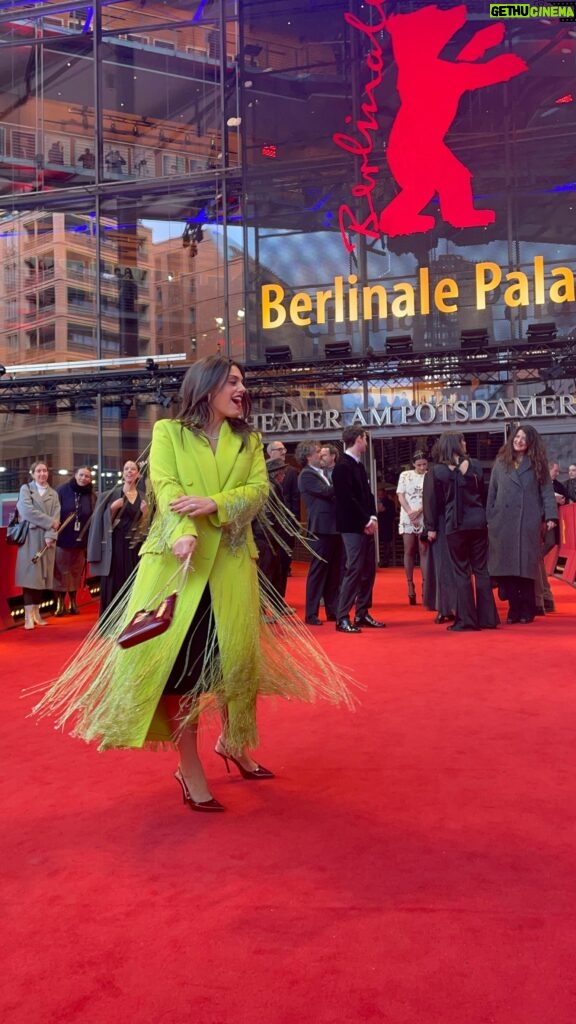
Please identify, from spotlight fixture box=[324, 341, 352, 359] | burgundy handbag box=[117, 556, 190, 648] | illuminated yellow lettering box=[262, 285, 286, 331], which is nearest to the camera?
burgundy handbag box=[117, 556, 190, 648]

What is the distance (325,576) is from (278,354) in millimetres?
7224

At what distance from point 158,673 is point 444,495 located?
486 centimetres

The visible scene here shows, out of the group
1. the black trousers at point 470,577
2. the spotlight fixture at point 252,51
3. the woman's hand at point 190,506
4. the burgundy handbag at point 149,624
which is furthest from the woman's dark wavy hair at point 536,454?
the spotlight fixture at point 252,51

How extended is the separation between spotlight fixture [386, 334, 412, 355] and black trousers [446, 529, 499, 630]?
286 inches

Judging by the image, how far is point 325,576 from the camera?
764 cm

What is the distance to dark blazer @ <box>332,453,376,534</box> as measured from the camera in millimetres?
6961

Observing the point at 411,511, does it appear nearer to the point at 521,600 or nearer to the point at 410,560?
the point at 410,560

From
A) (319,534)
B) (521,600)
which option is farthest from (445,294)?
(521,600)

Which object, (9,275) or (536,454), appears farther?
(9,275)

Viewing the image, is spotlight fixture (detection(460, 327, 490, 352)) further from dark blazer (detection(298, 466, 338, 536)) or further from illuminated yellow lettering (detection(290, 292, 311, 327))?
dark blazer (detection(298, 466, 338, 536))

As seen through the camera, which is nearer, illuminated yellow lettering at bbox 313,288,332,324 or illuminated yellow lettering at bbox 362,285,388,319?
illuminated yellow lettering at bbox 362,285,388,319

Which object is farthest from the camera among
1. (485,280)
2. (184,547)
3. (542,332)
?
(485,280)

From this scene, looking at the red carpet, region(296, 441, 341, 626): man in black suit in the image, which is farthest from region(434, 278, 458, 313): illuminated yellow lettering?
the red carpet
